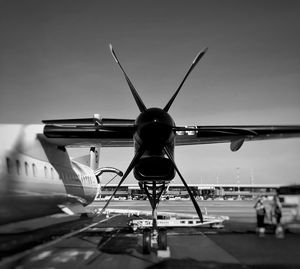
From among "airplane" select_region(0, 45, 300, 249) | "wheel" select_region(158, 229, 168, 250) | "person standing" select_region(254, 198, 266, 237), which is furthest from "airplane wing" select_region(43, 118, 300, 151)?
"person standing" select_region(254, 198, 266, 237)

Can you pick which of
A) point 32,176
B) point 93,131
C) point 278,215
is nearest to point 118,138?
point 93,131

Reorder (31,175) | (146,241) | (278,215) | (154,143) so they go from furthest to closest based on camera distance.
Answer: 1. (31,175)
2. (154,143)
3. (146,241)
4. (278,215)

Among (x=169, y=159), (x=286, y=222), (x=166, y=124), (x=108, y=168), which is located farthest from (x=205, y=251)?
(x=108, y=168)

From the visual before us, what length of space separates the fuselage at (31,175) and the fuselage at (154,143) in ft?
11.4

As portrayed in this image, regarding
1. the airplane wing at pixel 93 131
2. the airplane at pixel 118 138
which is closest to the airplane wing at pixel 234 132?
the airplane at pixel 118 138

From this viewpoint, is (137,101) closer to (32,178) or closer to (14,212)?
(32,178)

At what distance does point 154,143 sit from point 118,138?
98.4 inches

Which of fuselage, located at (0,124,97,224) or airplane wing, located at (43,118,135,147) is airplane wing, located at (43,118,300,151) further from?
fuselage, located at (0,124,97,224)

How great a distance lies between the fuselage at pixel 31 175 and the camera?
9477 mm

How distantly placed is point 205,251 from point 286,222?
517 centimetres

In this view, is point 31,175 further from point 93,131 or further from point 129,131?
point 129,131

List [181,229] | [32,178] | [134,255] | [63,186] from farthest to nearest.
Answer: [181,229], [63,186], [32,178], [134,255]

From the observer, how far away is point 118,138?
11469 millimetres

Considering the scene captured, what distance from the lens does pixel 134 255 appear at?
28.7ft
